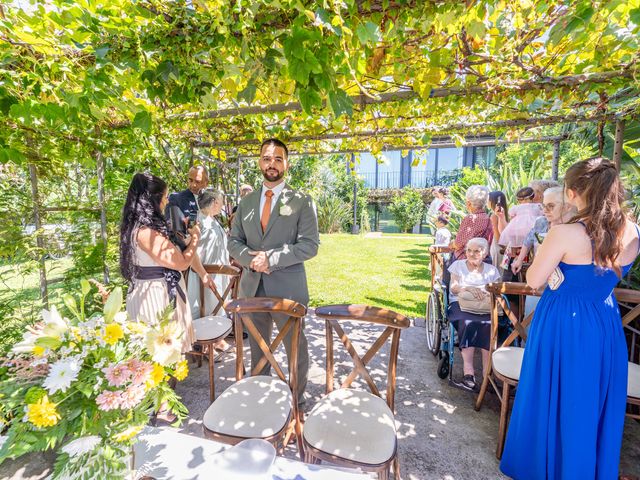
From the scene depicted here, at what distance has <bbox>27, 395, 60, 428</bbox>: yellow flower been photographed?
0.77m

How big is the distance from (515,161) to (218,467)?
16670mm

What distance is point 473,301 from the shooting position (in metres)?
2.87

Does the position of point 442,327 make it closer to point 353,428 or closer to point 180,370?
point 353,428

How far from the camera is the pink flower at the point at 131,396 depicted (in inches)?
33.5

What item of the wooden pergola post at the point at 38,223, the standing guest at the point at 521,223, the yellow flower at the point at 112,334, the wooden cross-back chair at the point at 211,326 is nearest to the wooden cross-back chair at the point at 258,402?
the wooden cross-back chair at the point at 211,326

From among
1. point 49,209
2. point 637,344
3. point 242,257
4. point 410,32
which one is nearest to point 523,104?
point 410,32

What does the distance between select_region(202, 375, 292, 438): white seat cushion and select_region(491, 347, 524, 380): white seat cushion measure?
1.43 m

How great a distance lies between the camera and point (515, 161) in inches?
564

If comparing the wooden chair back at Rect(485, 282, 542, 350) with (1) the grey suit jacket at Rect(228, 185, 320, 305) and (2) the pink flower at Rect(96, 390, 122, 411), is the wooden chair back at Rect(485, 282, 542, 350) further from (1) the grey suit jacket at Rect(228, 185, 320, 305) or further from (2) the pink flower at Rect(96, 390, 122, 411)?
(2) the pink flower at Rect(96, 390, 122, 411)

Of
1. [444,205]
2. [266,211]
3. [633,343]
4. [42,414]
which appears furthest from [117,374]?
[444,205]

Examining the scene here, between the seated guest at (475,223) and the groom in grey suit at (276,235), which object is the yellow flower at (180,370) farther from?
the seated guest at (475,223)

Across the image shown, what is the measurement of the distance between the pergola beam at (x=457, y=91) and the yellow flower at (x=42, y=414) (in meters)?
2.24

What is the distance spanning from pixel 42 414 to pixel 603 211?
7.54 ft

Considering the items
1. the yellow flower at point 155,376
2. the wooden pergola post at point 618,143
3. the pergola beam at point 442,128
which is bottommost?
the yellow flower at point 155,376
